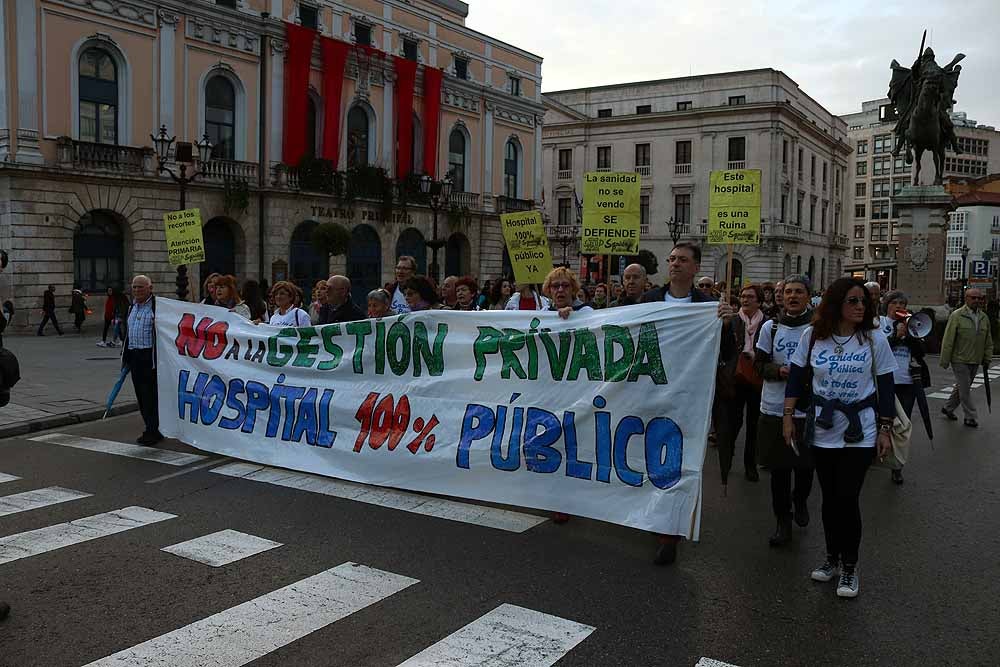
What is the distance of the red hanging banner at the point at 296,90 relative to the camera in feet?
111

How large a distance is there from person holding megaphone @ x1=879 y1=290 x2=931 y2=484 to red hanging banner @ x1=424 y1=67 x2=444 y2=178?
32.4m

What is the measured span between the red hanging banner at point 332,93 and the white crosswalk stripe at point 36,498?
96.2ft

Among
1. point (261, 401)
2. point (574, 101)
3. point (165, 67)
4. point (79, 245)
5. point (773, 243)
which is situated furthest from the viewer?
point (574, 101)

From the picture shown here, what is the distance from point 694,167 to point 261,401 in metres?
57.3

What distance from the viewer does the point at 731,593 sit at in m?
5.08

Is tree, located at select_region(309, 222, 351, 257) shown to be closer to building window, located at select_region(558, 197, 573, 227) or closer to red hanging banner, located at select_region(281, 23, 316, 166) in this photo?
red hanging banner, located at select_region(281, 23, 316, 166)

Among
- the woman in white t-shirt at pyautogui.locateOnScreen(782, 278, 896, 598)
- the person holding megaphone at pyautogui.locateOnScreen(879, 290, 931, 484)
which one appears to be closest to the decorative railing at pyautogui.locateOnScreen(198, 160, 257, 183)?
the person holding megaphone at pyautogui.locateOnScreen(879, 290, 931, 484)

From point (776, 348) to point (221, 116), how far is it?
98.0 ft

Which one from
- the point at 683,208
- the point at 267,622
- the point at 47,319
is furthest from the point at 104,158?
the point at 683,208

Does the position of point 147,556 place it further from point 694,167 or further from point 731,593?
point 694,167

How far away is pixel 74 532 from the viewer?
240 inches

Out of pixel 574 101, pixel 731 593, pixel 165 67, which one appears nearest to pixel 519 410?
pixel 731 593

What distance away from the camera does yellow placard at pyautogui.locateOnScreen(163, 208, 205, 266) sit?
49.2ft

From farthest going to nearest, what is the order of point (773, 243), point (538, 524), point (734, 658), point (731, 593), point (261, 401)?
1. point (773, 243)
2. point (261, 401)
3. point (538, 524)
4. point (731, 593)
5. point (734, 658)
